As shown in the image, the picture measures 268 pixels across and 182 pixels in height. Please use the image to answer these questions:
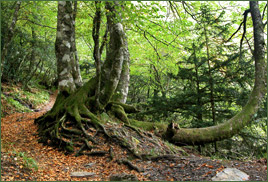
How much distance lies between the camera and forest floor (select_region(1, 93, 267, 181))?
3.53 m

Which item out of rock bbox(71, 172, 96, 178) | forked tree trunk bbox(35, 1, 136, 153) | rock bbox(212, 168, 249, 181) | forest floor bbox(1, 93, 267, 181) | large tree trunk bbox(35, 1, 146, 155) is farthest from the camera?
forked tree trunk bbox(35, 1, 136, 153)

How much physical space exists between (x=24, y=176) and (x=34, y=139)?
3.11 meters

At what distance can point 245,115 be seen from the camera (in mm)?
5805

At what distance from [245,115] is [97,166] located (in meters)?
4.70

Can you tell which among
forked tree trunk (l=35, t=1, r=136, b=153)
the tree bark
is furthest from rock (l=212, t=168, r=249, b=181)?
the tree bark

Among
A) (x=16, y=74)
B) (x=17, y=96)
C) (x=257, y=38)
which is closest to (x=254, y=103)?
(x=257, y=38)

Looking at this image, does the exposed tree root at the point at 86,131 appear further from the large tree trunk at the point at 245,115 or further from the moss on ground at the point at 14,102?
the moss on ground at the point at 14,102

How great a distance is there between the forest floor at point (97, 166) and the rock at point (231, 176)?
0.11m

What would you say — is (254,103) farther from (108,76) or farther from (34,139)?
(34,139)

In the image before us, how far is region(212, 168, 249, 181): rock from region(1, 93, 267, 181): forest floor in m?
0.11

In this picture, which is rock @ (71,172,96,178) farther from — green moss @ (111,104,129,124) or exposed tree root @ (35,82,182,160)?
green moss @ (111,104,129,124)

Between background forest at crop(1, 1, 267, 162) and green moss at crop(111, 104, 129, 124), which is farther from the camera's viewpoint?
background forest at crop(1, 1, 267, 162)

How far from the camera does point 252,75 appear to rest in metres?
8.26

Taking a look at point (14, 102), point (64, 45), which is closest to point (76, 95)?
point (64, 45)
